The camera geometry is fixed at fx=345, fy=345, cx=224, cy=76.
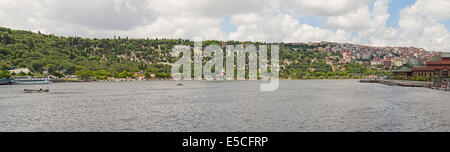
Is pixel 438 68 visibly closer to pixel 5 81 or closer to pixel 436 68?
pixel 436 68

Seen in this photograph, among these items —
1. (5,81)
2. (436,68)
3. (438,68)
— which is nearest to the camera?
(438,68)

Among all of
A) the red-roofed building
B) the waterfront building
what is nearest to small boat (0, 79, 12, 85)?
the waterfront building

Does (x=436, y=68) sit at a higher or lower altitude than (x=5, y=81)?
higher

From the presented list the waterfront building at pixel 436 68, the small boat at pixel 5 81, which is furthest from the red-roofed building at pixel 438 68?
the small boat at pixel 5 81

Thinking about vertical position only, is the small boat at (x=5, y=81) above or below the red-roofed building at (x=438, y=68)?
below

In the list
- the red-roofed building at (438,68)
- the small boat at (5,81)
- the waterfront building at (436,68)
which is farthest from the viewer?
the small boat at (5,81)

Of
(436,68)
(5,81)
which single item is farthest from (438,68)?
(5,81)

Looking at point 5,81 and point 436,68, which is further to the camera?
point 5,81

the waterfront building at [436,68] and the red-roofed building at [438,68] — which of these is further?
the waterfront building at [436,68]

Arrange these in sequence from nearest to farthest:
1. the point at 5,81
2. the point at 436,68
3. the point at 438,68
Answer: the point at 438,68
the point at 436,68
the point at 5,81

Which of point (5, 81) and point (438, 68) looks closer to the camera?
point (438, 68)

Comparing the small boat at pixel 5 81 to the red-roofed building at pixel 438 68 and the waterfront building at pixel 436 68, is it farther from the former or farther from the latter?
the red-roofed building at pixel 438 68

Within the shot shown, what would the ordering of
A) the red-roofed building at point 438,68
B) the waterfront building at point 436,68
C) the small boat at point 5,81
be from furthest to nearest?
the small boat at point 5,81 → the waterfront building at point 436,68 → the red-roofed building at point 438,68
